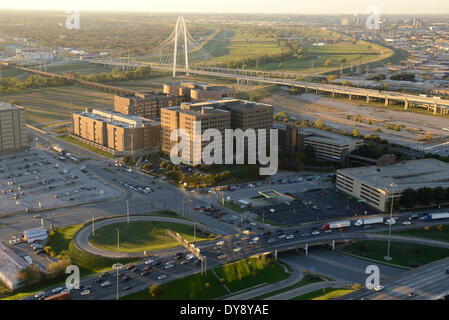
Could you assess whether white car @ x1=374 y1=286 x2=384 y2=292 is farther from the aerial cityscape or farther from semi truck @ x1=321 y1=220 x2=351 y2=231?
semi truck @ x1=321 y1=220 x2=351 y2=231

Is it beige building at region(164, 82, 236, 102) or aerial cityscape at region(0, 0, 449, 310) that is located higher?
beige building at region(164, 82, 236, 102)

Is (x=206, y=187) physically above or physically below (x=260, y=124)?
below

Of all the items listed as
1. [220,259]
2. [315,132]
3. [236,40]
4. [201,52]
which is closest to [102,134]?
[315,132]

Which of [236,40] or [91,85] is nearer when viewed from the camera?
[91,85]

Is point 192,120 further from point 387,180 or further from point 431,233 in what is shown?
point 431,233

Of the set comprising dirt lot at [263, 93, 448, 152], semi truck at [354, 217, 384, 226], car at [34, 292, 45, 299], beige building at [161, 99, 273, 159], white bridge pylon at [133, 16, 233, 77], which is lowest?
car at [34, 292, 45, 299]

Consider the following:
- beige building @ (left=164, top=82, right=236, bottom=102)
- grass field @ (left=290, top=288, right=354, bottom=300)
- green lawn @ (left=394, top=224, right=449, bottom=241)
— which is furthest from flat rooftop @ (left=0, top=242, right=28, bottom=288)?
beige building @ (left=164, top=82, right=236, bottom=102)

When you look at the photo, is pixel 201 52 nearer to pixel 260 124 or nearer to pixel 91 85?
pixel 91 85
